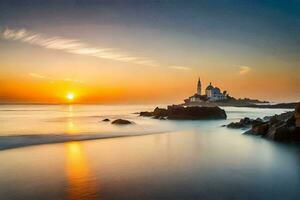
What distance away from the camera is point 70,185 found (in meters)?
10.6

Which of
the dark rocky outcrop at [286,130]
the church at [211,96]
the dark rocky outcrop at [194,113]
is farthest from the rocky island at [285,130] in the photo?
the church at [211,96]

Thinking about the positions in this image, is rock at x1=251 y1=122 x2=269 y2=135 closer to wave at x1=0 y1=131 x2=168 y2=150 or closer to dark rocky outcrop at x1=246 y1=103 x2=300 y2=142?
dark rocky outcrop at x1=246 y1=103 x2=300 y2=142

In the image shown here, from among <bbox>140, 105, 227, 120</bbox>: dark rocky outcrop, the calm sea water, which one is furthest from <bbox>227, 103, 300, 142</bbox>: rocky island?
<bbox>140, 105, 227, 120</bbox>: dark rocky outcrop

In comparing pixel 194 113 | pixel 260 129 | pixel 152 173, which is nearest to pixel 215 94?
pixel 194 113

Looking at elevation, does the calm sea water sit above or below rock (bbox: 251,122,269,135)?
below

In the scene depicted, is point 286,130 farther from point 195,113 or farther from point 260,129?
point 195,113

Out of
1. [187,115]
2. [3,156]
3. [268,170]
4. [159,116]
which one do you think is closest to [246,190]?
[268,170]

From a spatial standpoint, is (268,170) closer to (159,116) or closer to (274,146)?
(274,146)

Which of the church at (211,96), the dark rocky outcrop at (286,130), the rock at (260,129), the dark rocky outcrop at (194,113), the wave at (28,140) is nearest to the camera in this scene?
the dark rocky outcrop at (286,130)

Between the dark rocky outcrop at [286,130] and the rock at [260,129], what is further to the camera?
the rock at [260,129]

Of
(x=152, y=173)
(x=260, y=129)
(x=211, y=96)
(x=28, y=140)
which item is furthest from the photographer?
(x=211, y=96)

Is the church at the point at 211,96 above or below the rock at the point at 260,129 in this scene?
above

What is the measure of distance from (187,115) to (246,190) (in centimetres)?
4332

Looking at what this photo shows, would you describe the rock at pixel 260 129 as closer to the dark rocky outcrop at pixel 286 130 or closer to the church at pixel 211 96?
the dark rocky outcrop at pixel 286 130
